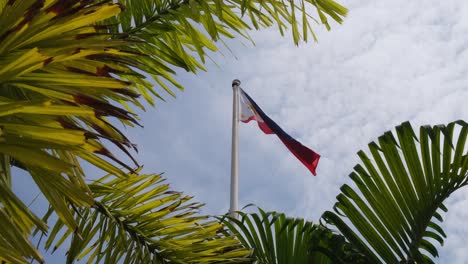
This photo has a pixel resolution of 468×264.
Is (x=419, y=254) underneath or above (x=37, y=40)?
above

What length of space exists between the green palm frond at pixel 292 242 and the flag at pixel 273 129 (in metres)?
5.75

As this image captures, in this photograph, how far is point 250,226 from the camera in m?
2.50

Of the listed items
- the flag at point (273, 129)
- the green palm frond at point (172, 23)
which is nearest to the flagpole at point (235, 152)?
the flag at point (273, 129)

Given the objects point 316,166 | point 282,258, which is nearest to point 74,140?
point 282,258

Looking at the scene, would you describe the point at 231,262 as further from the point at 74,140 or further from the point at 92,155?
the point at 74,140

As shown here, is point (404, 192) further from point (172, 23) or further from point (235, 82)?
point (235, 82)

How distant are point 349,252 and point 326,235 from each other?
102 millimetres

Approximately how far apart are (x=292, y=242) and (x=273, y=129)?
618 cm

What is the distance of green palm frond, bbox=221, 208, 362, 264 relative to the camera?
83.3 inches

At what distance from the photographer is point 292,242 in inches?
94.3

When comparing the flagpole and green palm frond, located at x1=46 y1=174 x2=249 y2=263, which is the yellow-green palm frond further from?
the flagpole

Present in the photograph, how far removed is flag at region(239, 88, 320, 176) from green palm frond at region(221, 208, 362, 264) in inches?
226

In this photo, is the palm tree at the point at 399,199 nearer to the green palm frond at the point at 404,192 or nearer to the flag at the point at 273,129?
the green palm frond at the point at 404,192

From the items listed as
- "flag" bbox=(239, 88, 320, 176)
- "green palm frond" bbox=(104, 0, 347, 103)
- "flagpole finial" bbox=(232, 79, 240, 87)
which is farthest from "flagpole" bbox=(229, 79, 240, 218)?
"green palm frond" bbox=(104, 0, 347, 103)
